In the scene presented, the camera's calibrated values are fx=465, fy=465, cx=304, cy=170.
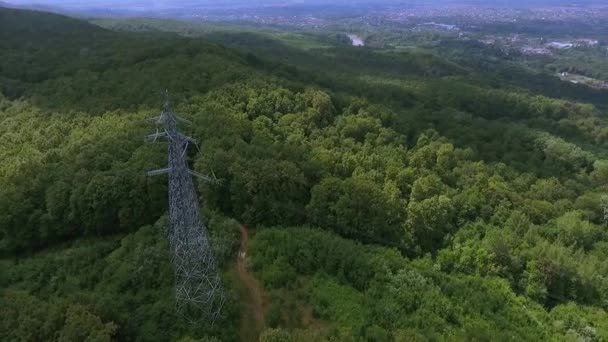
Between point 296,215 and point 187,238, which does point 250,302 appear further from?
point 296,215

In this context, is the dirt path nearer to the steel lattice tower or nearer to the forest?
the forest

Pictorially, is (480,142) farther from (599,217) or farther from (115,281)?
(115,281)

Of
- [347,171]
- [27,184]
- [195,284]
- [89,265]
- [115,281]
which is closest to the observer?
[195,284]

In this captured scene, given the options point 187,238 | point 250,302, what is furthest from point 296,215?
point 187,238

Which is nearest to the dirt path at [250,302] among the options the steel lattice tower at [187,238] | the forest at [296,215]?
the forest at [296,215]

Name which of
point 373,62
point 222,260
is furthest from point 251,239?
point 373,62
